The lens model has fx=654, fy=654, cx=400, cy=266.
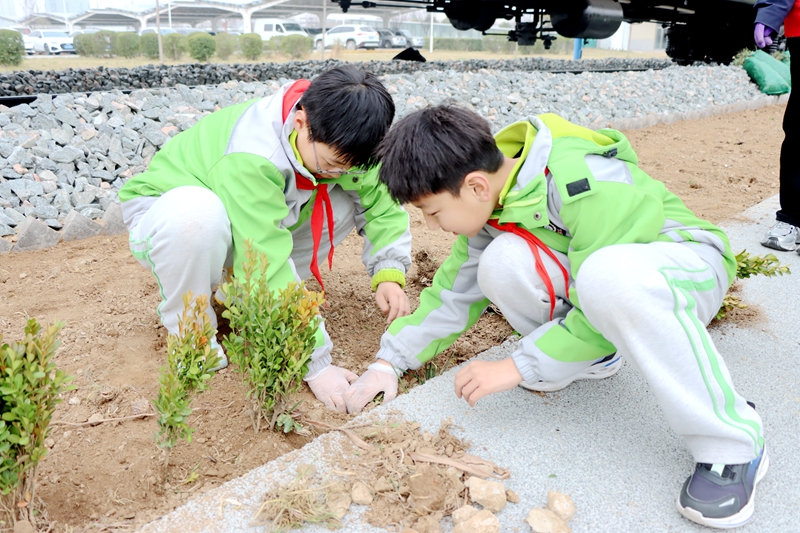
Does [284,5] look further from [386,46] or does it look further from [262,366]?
[262,366]

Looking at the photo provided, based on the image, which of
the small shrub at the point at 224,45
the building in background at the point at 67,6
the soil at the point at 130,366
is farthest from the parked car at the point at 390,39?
the soil at the point at 130,366

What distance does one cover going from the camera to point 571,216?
173 cm

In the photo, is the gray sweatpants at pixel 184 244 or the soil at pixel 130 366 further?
the gray sweatpants at pixel 184 244

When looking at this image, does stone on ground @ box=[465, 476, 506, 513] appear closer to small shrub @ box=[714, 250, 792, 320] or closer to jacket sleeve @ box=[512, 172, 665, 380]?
jacket sleeve @ box=[512, 172, 665, 380]

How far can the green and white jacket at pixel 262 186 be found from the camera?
210 centimetres

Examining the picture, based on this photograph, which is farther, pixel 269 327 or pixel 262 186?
pixel 262 186

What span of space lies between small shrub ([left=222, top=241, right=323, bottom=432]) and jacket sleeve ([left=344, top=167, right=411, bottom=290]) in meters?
0.81

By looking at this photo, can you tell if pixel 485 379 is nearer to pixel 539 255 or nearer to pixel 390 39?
pixel 539 255

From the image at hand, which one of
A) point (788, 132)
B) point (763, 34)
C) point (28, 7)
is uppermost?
point (28, 7)

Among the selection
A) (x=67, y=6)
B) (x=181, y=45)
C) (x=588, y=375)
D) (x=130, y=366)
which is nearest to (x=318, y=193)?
(x=130, y=366)

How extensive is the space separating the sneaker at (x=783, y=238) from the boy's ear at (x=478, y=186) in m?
2.19

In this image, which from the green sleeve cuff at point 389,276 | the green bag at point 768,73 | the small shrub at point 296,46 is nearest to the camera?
the green sleeve cuff at point 389,276

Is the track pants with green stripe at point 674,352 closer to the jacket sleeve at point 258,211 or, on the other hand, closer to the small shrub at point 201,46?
the jacket sleeve at point 258,211

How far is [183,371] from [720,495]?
4.14 ft
